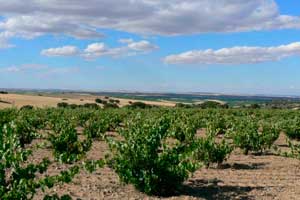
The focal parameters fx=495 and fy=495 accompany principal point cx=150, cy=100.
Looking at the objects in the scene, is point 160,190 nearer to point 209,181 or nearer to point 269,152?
point 209,181

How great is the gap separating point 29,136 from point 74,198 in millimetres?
7250

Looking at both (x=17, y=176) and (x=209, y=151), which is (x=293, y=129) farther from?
(x=17, y=176)

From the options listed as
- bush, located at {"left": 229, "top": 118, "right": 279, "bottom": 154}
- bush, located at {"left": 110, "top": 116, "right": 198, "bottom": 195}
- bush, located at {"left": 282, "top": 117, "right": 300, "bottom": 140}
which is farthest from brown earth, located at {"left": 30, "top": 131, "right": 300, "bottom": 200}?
bush, located at {"left": 282, "top": 117, "right": 300, "bottom": 140}

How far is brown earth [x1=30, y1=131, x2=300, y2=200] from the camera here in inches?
350

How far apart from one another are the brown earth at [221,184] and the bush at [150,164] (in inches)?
9.8

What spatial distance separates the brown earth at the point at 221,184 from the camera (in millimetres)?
8891

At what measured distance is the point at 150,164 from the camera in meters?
8.95

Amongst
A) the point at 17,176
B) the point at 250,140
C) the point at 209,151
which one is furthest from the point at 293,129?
the point at 17,176

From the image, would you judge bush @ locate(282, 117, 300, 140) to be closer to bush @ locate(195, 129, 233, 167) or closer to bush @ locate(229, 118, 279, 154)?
bush @ locate(229, 118, 279, 154)

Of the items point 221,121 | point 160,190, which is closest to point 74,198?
point 160,190

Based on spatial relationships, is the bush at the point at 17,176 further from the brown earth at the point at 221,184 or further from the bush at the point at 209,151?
the bush at the point at 209,151

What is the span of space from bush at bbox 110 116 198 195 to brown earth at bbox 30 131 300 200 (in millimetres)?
249

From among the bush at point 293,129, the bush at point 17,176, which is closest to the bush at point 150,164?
the bush at point 17,176

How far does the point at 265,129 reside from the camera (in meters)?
17.2
